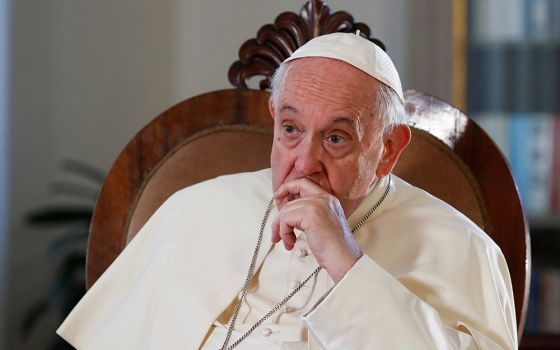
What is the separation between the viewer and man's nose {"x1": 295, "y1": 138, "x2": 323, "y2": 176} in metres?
2.06

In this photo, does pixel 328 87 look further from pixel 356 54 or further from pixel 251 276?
pixel 251 276

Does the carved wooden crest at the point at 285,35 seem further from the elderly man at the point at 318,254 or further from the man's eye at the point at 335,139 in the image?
the man's eye at the point at 335,139

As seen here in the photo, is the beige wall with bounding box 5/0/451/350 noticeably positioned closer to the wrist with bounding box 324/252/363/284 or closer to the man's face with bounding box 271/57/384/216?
the man's face with bounding box 271/57/384/216

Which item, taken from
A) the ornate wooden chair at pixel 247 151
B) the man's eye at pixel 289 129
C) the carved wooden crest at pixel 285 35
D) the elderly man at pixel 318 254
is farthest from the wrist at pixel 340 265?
the carved wooden crest at pixel 285 35

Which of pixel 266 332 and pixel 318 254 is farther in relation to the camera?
pixel 266 332

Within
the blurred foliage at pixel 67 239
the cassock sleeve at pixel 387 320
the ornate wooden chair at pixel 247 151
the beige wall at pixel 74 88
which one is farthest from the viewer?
the beige wall at pixel 74 88

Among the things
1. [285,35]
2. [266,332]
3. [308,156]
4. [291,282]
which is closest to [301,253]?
[291,282]

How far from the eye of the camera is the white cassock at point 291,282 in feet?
6.38

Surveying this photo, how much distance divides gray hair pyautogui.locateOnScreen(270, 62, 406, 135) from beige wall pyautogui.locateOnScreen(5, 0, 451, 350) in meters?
2.38

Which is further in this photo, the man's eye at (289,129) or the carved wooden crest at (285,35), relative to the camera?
the carved wooden crest at (285,35)

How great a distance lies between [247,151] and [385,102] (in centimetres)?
57

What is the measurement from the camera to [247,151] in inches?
103

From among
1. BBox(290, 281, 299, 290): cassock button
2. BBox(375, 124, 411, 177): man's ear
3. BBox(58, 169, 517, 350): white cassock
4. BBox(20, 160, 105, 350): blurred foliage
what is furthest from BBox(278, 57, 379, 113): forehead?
BBox(20, 160, 105, 350): blurred foliage

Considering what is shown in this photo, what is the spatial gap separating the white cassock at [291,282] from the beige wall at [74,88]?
2163 mm
